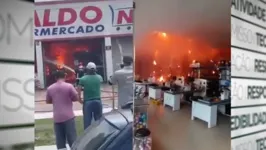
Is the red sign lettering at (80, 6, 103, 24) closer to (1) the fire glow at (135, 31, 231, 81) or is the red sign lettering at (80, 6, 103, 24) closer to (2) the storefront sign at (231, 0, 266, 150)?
(1) the fire glow at (135, 31, 231, 81)

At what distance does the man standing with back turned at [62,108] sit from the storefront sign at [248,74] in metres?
1.46

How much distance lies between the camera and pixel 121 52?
208 cm

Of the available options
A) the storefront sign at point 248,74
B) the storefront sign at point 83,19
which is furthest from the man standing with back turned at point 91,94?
the storefront sign at point 248,74

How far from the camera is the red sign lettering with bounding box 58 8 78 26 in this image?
193 cm

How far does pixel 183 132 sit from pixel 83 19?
1.29 meters

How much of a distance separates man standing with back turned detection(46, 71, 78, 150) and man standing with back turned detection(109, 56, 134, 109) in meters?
0.36

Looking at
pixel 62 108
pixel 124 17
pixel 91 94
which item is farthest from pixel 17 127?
pixel 124 17

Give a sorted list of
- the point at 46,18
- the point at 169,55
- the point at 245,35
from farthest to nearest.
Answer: the point at 245,35 → the point at 169,55 → the point at 46,18

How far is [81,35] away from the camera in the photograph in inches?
78.2

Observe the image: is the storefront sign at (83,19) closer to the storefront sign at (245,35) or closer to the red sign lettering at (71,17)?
the red sign lettering at (71,17)

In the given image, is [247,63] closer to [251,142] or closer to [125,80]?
[251,142]

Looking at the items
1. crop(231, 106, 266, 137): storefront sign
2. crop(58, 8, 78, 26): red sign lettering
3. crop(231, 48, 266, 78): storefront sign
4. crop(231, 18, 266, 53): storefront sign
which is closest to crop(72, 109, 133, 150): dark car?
crop(58, 8, 78, 26): red sign lettering

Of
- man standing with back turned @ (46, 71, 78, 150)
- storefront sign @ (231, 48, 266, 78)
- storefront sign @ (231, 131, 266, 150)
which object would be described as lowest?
storefront sign @ (231, 131, 266, 150)

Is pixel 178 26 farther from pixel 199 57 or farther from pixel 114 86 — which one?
pixel 114 86
